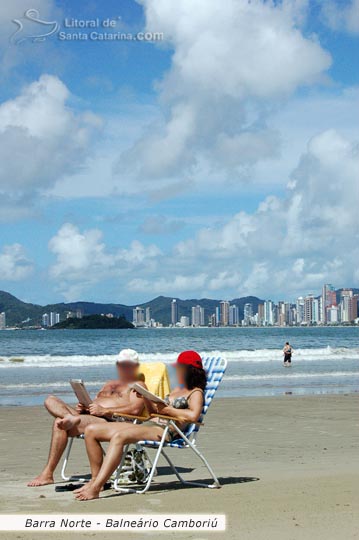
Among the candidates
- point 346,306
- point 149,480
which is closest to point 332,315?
point 346,306

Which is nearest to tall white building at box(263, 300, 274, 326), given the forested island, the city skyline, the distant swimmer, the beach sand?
the city skyline

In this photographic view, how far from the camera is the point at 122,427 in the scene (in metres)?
6.94

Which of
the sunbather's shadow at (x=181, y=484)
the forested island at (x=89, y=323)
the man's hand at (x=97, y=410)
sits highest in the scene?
the forested island at (x=89, y=323)

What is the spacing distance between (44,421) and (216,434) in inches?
139

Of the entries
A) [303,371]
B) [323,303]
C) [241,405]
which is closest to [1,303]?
[323,303]

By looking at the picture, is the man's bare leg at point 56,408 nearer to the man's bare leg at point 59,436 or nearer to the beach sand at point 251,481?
the man's bare leg at point 59,436

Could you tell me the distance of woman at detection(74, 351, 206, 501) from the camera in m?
6.77

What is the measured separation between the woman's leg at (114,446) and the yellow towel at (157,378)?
1141mm

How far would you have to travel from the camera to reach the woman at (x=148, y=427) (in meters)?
6.77

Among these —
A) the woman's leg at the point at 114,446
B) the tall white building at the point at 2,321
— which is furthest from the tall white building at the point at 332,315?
the woman's leg at the point at 114,446

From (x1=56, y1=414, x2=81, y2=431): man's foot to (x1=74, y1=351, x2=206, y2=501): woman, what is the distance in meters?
0.44

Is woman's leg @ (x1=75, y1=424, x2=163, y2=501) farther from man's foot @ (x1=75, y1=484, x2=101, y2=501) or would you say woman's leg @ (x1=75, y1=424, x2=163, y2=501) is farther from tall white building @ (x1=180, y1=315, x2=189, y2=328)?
tall white building @ (x1=180, y1=315, x2=189, y2=328)

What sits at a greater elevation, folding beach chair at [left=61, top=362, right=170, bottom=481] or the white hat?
the white hat

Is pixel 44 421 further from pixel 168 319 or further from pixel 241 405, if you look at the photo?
pixel 168 319
